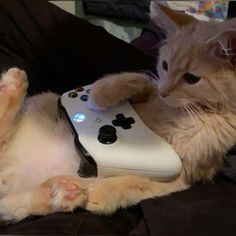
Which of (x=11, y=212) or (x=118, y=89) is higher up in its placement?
(x=118, y=89)

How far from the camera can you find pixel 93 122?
107 cm

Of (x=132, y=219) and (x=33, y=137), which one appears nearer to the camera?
(x=132, y=219)

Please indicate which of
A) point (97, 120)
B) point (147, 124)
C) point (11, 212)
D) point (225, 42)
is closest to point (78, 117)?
point (97, 120)

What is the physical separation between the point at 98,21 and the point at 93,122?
3.13 ft

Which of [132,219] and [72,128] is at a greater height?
[72,128]

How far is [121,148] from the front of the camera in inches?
40.0

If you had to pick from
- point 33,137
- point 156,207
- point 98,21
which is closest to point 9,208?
point 33,137

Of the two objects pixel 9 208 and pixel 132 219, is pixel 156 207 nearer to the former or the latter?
pixel 132 219

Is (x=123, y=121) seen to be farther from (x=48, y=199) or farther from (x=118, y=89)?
(x=48, y=199)

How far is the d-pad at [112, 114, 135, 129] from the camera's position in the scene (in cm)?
106

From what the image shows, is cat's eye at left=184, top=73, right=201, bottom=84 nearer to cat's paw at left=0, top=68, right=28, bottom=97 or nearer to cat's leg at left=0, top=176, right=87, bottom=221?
cat's leg at left=0, top=176, right=87, bottom=221

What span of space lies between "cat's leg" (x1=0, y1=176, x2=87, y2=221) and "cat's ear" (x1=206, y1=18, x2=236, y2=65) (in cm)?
41

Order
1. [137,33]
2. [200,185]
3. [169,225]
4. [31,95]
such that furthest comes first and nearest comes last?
[137,33] → [31,95] → [200,185] → [169,225]

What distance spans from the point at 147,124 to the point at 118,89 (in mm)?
116
